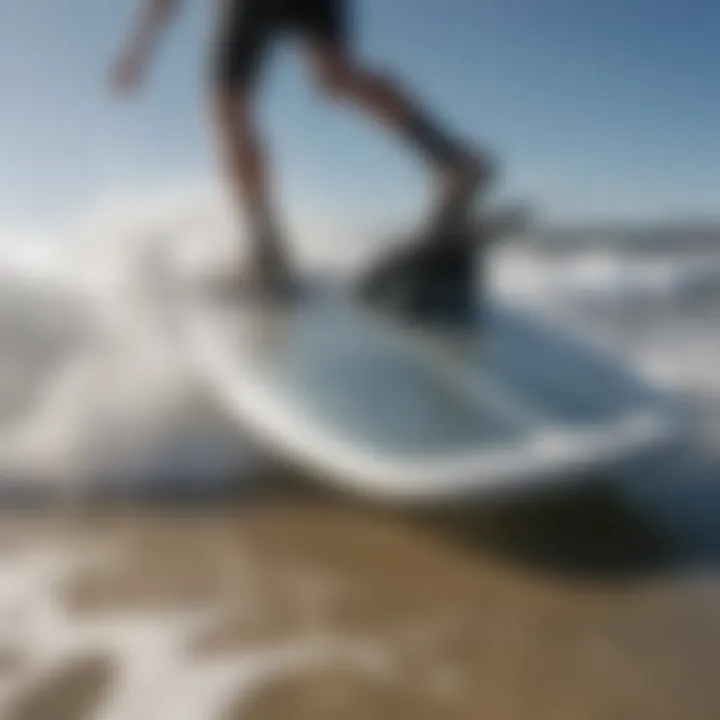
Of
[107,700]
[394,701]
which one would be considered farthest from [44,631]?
[394,701]

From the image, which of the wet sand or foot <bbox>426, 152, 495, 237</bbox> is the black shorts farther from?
the wet sand

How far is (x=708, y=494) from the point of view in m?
1.31

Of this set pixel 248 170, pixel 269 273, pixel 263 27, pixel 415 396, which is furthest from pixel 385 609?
pixel 263 27

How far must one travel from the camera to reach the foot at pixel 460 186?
1257 millimetres

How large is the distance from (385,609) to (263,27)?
87 centimetres

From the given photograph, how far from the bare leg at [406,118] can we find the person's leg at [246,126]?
0.10 metres

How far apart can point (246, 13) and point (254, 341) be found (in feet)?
1.63

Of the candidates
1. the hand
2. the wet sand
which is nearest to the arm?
the hand

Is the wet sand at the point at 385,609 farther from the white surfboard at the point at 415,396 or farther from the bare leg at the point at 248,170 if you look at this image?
the bare leg at the point at 248,170

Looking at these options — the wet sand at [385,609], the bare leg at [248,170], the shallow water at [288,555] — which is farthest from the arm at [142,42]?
the wet sand at [385,609]

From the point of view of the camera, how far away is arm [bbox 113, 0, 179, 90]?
1.27 m

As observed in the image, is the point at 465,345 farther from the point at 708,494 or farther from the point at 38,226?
the point at 38,226

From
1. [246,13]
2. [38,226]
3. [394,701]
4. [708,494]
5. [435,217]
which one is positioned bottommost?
[394,701]

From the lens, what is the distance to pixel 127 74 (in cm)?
129
